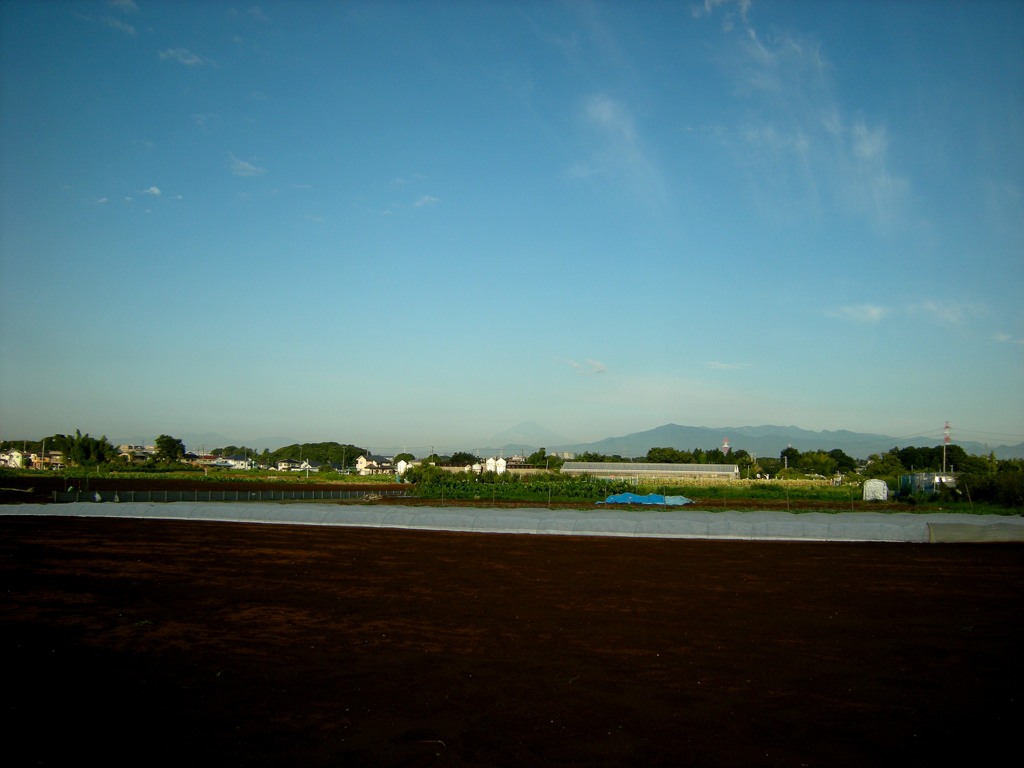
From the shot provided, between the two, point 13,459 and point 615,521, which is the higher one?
point 615,521

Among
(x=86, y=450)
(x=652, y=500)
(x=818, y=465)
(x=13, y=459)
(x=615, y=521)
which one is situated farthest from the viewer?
(x=818, y=465)

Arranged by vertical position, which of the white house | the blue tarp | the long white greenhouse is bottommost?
the white house

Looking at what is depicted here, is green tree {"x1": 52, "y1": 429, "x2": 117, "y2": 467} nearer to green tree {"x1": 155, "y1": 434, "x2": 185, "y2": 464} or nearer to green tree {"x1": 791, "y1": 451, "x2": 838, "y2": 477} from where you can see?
green tree {"x1": 155, "y1": 434, "x2": 185, "y2": 464}

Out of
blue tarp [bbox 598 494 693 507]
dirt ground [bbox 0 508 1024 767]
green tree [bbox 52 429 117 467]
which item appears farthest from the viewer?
green tree [bbox 52 429 117 467]

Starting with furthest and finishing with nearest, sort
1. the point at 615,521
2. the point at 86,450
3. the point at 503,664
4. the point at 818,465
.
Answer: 1. the point at 818,465
2. the point at 86,450
3. the point at 615,521
4. the point at 503,664

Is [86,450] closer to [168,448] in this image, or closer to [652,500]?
[168,448]

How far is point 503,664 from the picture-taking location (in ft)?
24.1

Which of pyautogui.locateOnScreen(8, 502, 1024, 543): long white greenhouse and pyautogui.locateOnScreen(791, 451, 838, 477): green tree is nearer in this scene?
pyautogui.locateOnScreen(8, 502, 1024, 543): long white greenhouse

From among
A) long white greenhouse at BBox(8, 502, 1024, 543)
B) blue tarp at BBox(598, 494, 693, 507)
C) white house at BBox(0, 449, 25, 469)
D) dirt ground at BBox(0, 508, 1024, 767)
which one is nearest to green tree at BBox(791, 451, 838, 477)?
blue tarp at BBox(598, 494, 693, 507)

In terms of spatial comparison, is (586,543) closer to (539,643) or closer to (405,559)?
(405,559)

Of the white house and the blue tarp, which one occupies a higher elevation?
the blue tarp

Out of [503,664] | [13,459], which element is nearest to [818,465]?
[503,664]

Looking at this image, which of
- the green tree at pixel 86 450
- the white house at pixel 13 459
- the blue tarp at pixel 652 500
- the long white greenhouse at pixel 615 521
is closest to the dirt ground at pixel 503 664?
the long white greenhouse at pixel 615 521

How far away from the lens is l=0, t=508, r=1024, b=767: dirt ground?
5160 mm
